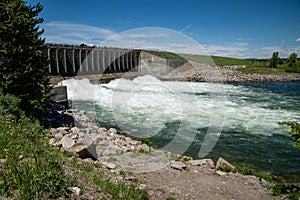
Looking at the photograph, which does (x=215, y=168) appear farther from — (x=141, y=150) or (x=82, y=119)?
(x=82, y=119)

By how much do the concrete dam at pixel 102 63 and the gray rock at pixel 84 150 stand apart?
19.4 m

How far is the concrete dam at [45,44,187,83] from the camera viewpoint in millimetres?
→ 31420

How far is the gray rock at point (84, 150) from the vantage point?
720cm

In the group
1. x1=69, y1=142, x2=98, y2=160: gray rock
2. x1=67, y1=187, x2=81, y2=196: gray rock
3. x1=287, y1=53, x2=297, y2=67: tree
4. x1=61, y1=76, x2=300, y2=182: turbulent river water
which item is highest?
x1=287, y1=53, x2=297, y2=67: tree

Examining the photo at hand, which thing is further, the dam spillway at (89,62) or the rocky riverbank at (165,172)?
the dam spillway at (89,62)

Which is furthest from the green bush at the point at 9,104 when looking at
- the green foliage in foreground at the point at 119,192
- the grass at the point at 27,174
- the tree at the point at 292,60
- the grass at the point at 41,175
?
the tree at the point at 292,60

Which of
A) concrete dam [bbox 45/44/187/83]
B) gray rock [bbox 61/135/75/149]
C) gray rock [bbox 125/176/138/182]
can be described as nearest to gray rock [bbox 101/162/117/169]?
gray rock [bbox 125/176/138/182]

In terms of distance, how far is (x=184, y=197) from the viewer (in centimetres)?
545

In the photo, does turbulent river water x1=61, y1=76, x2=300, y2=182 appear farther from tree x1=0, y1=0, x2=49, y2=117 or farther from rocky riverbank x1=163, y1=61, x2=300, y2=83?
rocky riverbank x1=163, y1=61, x2=300, y2=83

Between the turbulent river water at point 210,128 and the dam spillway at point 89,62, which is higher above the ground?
the dam spillway at point 89,62

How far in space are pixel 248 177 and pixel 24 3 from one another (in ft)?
33.8

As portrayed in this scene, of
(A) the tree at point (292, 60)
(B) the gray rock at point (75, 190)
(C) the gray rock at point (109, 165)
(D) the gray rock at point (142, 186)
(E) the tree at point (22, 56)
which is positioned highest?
(A) the tree at point (292, 60)

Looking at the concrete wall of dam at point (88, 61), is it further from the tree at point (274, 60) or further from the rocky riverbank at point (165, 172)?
the tree at point (274, 60)

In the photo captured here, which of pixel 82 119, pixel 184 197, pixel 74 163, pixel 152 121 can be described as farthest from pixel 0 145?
pixel 152 121
